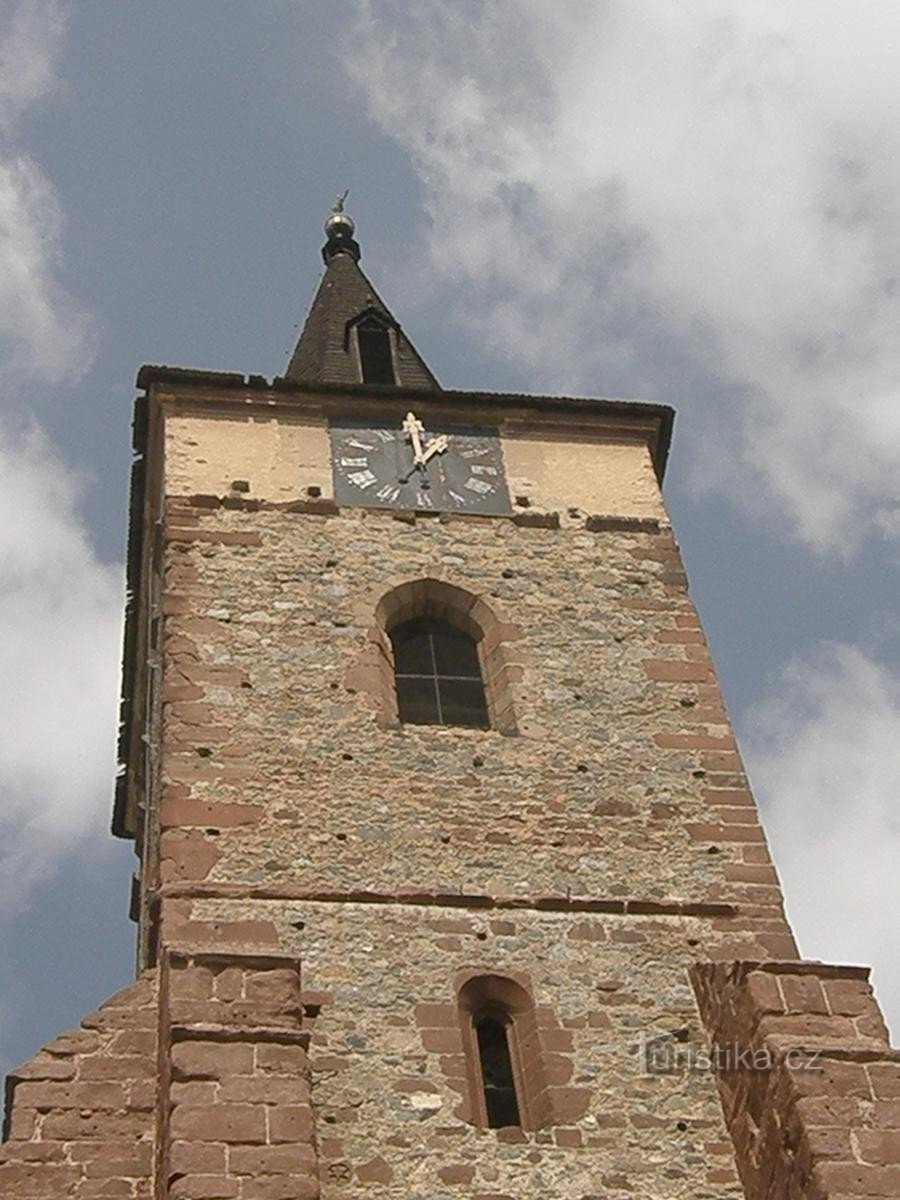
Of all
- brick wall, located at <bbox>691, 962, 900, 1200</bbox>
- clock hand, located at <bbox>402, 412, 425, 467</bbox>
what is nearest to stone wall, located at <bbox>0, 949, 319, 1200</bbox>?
brick wall, located at <bbox>691, 962, 900, 1200</bbox>

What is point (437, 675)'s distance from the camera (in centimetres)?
1379

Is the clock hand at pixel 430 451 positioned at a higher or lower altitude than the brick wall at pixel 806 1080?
higher

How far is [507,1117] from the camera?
10.3 meters

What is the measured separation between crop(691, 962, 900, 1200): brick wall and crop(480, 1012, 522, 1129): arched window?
118cm

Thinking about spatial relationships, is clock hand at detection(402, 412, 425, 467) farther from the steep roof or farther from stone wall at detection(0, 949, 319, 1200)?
stone wall at detection(0, 949, 319, 1200)

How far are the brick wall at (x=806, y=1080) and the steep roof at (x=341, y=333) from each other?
771 cm

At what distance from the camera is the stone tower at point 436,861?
31.6ft

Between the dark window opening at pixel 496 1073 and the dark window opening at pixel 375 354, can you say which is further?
Answer: the dark window opening at pixel 375 354

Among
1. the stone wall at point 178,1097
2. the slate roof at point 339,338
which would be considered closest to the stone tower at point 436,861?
the stone wall at point 178,1097

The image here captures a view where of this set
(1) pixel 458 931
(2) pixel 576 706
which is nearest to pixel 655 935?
(1) pixel 458 931

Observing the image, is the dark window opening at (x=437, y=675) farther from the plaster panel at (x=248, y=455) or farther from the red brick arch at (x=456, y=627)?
the plaster panel at (x=248, y=455)

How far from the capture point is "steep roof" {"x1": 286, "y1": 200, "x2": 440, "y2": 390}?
18.4 metres

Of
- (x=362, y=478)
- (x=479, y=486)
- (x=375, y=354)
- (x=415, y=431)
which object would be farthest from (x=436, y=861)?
(x=375, y=354)

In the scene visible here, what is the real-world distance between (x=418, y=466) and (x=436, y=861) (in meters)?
4.87
